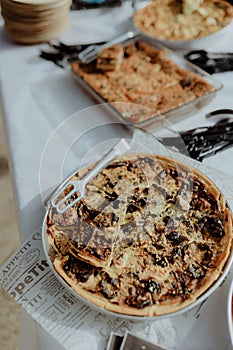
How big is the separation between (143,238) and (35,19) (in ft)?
2.63

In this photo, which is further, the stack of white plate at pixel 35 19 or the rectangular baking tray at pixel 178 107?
the stack of white plate at pixel 35 19

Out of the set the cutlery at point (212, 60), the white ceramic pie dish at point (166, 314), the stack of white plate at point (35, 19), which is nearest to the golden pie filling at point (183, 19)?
the cutlery at point (212, 60)

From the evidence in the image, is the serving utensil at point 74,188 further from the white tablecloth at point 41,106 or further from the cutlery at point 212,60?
the cutlery at point 212,60

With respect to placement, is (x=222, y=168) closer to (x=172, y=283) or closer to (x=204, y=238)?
(x=204, y=238)

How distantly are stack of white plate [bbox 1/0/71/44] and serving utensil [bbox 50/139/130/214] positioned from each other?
0.57 meters

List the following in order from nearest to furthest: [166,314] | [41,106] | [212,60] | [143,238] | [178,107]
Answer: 1. [166,314]
2. [143,238]
3. [178,107]
4. [41,106]
5. [212,60]

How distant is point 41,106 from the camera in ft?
4.24

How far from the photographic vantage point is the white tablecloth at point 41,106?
95cm

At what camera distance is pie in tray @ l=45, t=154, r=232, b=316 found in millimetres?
834

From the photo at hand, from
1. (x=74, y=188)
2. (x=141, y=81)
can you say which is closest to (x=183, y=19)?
(x=141, y=81)

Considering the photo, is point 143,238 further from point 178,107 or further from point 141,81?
point 141,81

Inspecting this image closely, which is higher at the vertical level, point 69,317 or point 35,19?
point 35,19

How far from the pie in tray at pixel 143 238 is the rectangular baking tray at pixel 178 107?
0.15 m

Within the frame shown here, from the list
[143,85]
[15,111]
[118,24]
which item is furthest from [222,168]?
[118,24]
